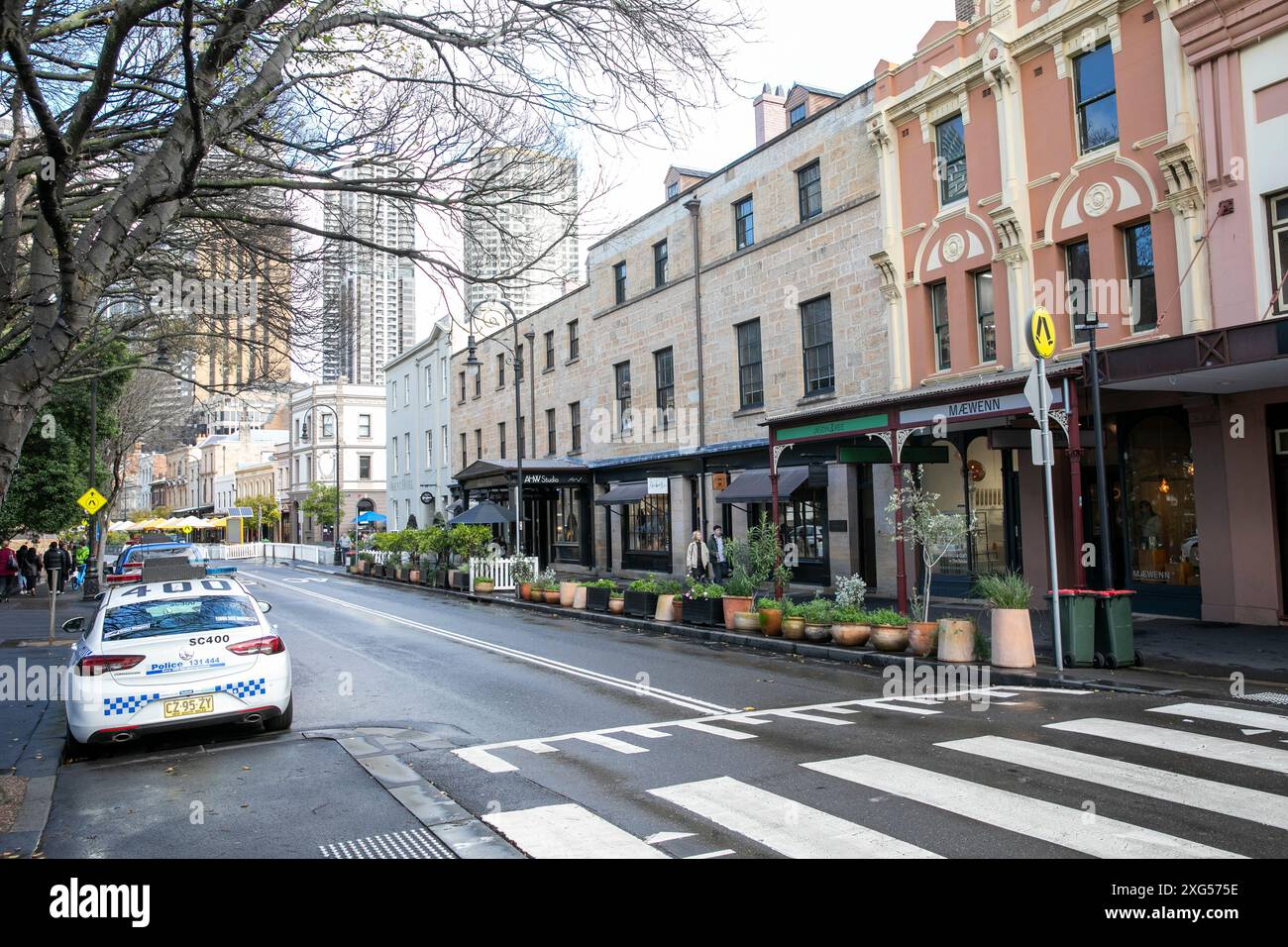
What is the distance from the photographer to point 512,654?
48.1 ft

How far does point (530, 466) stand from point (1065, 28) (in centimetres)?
1952

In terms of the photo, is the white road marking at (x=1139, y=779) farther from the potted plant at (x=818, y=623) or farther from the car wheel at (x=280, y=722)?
the potted plant at (x=818, y=623)

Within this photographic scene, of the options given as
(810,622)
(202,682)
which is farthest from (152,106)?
(810,622)

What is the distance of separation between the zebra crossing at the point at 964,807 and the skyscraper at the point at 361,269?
6.06 metres

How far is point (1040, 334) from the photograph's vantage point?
38.1ft

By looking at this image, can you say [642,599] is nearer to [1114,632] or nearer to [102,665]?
[1114,632]

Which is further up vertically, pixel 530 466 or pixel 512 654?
pixel 530 466

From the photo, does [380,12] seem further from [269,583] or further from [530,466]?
[269,583]

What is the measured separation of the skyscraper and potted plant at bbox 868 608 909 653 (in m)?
8.37

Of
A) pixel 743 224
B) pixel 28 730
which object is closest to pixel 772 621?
pixel 28 730

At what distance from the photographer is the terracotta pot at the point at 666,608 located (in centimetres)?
1880

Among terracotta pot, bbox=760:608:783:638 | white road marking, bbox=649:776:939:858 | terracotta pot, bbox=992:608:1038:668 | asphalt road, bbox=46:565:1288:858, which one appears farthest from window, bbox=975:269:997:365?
white road marking, bbox=649:776:939:858

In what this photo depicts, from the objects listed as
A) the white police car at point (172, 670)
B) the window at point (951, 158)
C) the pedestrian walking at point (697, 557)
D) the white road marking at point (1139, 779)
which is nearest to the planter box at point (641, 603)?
the pedestrian walking at point (697, 557)

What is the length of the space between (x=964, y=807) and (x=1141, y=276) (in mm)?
12586
